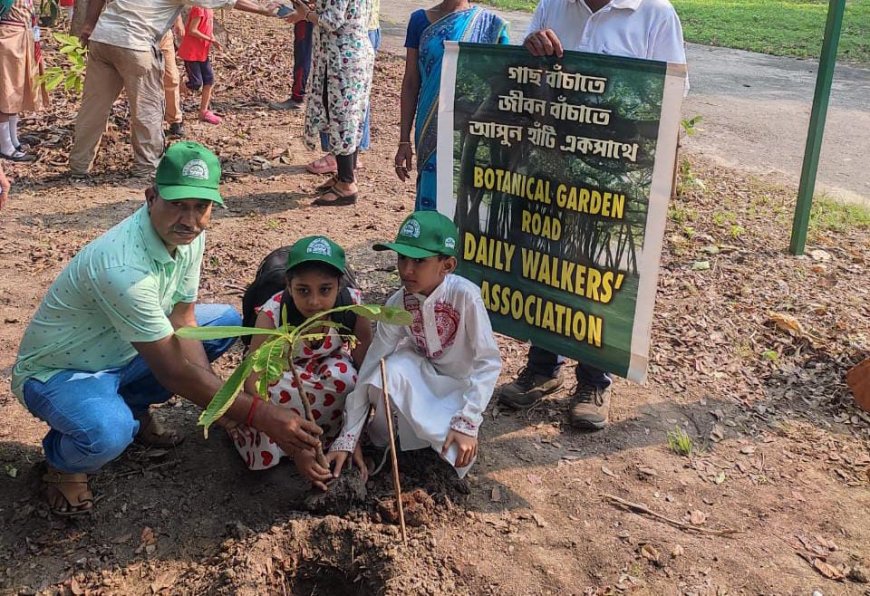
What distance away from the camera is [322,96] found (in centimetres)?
608

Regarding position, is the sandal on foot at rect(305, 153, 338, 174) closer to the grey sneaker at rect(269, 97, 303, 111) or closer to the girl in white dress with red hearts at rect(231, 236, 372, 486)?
the grey sneaker at rect(269, 97, 303, 111)

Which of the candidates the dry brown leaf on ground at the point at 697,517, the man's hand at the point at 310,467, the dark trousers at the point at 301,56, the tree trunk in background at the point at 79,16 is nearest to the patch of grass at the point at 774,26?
the dark trousers at the point at 301,56

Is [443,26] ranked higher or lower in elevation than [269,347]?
higher

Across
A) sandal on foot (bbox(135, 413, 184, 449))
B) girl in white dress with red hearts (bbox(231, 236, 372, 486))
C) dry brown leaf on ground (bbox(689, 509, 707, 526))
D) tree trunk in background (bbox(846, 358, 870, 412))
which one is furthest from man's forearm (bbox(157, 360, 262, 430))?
tree trunk in background (bbox(846, 358, 870, 412))

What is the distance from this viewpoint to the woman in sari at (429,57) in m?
4.06

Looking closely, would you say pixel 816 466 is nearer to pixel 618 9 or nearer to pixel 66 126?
pixel 618 9

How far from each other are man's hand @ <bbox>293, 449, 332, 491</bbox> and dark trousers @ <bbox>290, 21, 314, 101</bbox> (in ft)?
20.4

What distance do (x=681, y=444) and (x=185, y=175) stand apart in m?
2.21

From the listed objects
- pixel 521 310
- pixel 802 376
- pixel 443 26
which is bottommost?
pixel 802 376

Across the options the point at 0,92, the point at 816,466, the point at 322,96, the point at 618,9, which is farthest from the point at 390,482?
the point at 0,92

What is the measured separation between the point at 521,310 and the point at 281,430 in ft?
4.17

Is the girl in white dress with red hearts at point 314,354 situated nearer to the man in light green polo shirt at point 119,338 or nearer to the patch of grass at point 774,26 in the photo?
the man in light green polo shirt at point 119,338

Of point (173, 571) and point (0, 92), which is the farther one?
point (0, 92)

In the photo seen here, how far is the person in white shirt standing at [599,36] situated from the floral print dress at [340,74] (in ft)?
8.17
